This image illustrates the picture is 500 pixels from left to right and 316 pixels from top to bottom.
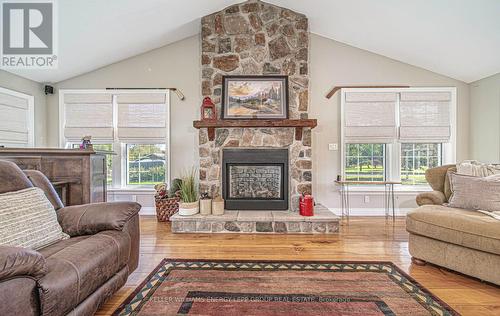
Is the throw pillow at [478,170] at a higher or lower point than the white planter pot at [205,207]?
higher

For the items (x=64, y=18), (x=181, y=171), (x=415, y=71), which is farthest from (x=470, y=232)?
(x=64, y=18)

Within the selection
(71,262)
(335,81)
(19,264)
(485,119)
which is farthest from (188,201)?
(485,119)

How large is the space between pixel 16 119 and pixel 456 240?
5.70m

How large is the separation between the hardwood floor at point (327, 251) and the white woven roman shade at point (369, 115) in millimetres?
1439

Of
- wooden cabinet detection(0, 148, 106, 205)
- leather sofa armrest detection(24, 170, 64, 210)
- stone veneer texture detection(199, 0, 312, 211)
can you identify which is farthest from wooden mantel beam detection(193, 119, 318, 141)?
leather sofa armrest detection(24, 170, 64, 210)

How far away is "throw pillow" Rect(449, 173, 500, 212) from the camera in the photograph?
2.43m

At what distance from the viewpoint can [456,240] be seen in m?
2.20

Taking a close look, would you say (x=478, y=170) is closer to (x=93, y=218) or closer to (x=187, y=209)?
(x=187, y=209)

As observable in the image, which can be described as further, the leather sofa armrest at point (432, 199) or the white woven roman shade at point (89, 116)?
the white woven roman shade at point (89, 116)

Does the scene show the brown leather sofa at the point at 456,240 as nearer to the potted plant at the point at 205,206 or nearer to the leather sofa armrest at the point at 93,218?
the potted plant at the point at 205,206

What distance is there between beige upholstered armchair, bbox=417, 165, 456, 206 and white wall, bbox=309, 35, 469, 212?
1.43 m

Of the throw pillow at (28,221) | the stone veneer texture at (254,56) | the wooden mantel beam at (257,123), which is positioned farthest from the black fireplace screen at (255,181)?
the throw pillow at (28,221)

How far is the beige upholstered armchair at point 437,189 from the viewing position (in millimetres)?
2812

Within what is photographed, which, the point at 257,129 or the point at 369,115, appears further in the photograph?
the point at 369,115
